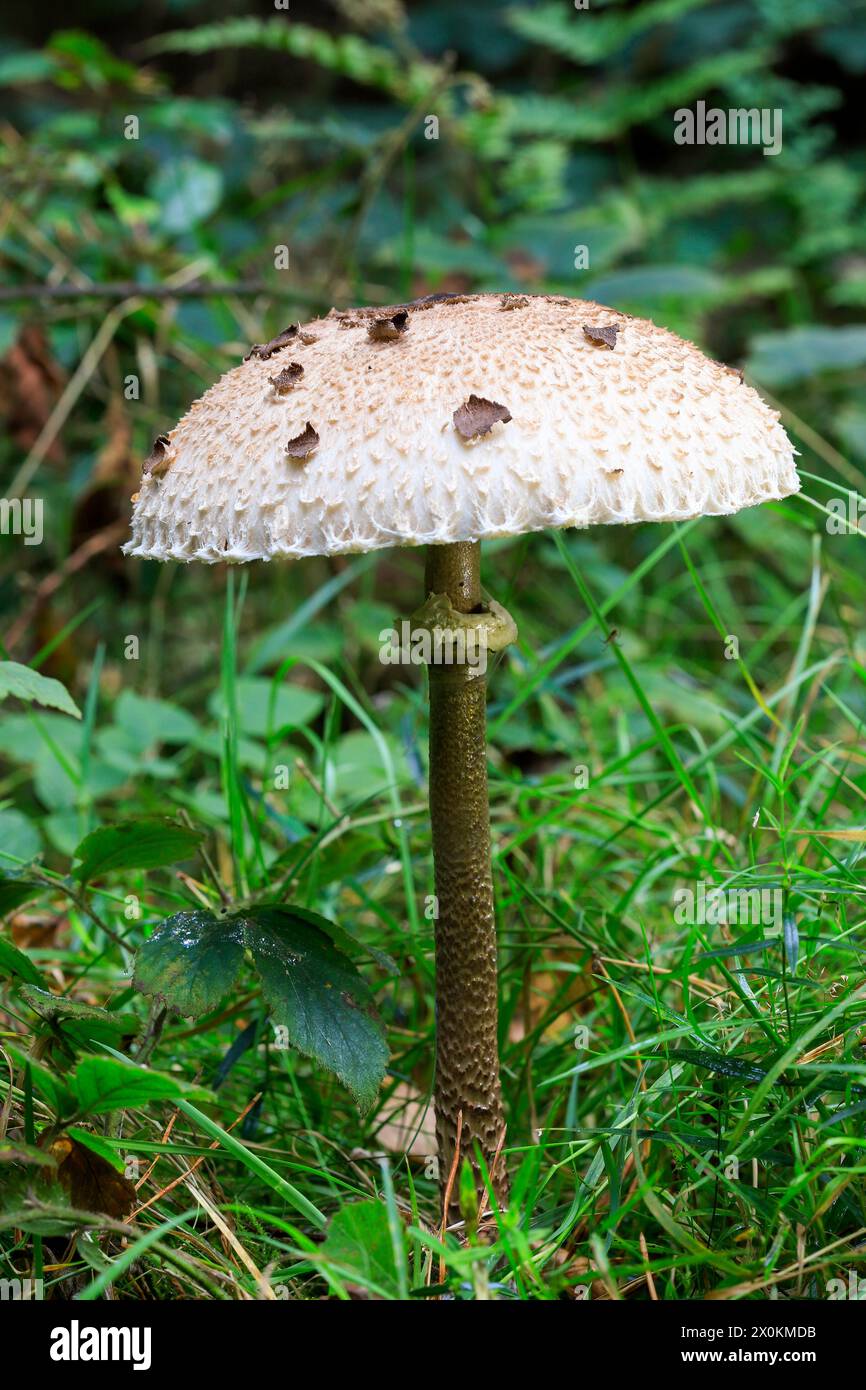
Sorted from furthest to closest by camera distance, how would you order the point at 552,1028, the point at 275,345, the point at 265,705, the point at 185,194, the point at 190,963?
the point at 185,194 → the point at 265,705 → the point at 552,1028 → the point at 275,345 → the point at 190,963

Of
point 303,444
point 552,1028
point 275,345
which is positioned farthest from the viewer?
point 552,1028

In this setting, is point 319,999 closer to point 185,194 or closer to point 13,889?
point 13,889

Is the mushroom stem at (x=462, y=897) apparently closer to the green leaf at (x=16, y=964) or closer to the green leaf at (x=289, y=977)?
the green leaf at (x=289, y=977)

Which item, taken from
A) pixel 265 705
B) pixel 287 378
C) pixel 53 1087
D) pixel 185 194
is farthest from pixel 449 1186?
pixel 185 194

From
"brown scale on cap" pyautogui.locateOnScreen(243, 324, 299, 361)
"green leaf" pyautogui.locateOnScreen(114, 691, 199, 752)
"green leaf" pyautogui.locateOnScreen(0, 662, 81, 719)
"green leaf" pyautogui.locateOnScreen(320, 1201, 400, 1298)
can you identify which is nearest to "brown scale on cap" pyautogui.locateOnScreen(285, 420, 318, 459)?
"brown scale on cap" pyautogui.locateOnScreen(243, 324, 299, 361)

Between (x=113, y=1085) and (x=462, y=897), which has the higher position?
(x=462, y=897)

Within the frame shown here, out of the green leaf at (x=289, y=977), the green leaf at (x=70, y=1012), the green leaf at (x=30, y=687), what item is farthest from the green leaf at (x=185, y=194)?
the green leaf at (x=70, y=1012)

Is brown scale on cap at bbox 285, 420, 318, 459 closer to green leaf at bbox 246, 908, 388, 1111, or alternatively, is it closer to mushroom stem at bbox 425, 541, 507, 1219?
mushroom stem at bbox 425, 541, 507, 1219
